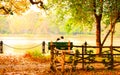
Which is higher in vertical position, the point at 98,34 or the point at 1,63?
the point at 98,34

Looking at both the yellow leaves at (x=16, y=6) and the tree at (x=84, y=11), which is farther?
the yellow leaves at (x=16, y=6)

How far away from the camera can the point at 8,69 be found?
19.4m

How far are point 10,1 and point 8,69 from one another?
11.1m

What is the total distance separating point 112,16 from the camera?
87.5 feet

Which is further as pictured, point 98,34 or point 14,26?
point 14,26

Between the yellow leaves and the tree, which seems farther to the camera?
the yellow leaves

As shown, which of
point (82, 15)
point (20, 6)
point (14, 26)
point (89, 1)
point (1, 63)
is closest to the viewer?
point (1, 63)

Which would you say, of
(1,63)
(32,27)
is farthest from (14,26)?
(1,63)

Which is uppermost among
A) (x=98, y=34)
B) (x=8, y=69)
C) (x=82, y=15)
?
(x=82, y=15)

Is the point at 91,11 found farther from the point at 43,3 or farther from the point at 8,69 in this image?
the point at 8,69

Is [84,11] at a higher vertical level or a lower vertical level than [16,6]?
lower

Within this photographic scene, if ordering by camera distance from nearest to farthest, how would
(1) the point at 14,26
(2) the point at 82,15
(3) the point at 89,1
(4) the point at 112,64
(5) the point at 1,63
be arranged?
(4) the point at 112,64, (5) the point at 1,63, (3) the point at 89,1, (2) the point at 82,15, (1) the point at 14,26

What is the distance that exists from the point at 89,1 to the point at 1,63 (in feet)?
30.8

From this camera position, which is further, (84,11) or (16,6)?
(16,6)
